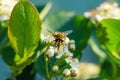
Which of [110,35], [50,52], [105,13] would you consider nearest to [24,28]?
[50,52]

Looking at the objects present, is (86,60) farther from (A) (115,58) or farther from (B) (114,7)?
(A) (115,58)

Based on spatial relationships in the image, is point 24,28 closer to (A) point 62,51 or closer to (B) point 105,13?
(A) point 62,51

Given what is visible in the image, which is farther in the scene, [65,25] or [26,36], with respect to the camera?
[65,25]

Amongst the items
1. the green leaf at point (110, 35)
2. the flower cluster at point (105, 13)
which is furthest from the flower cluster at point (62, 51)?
the flower cluster at point (105, 13)

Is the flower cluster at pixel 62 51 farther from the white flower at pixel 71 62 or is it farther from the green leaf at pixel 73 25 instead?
the green leaf at pixel 73 25

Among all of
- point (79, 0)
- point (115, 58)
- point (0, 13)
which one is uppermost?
point (79, 0)

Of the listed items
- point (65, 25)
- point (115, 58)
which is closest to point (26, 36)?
point (115, 58)

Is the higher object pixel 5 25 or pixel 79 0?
pixel 79 0

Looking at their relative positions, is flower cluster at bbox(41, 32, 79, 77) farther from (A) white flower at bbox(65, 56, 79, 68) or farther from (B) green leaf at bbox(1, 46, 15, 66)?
(B) green leaf at bbox(1, 46, 15, 66)
